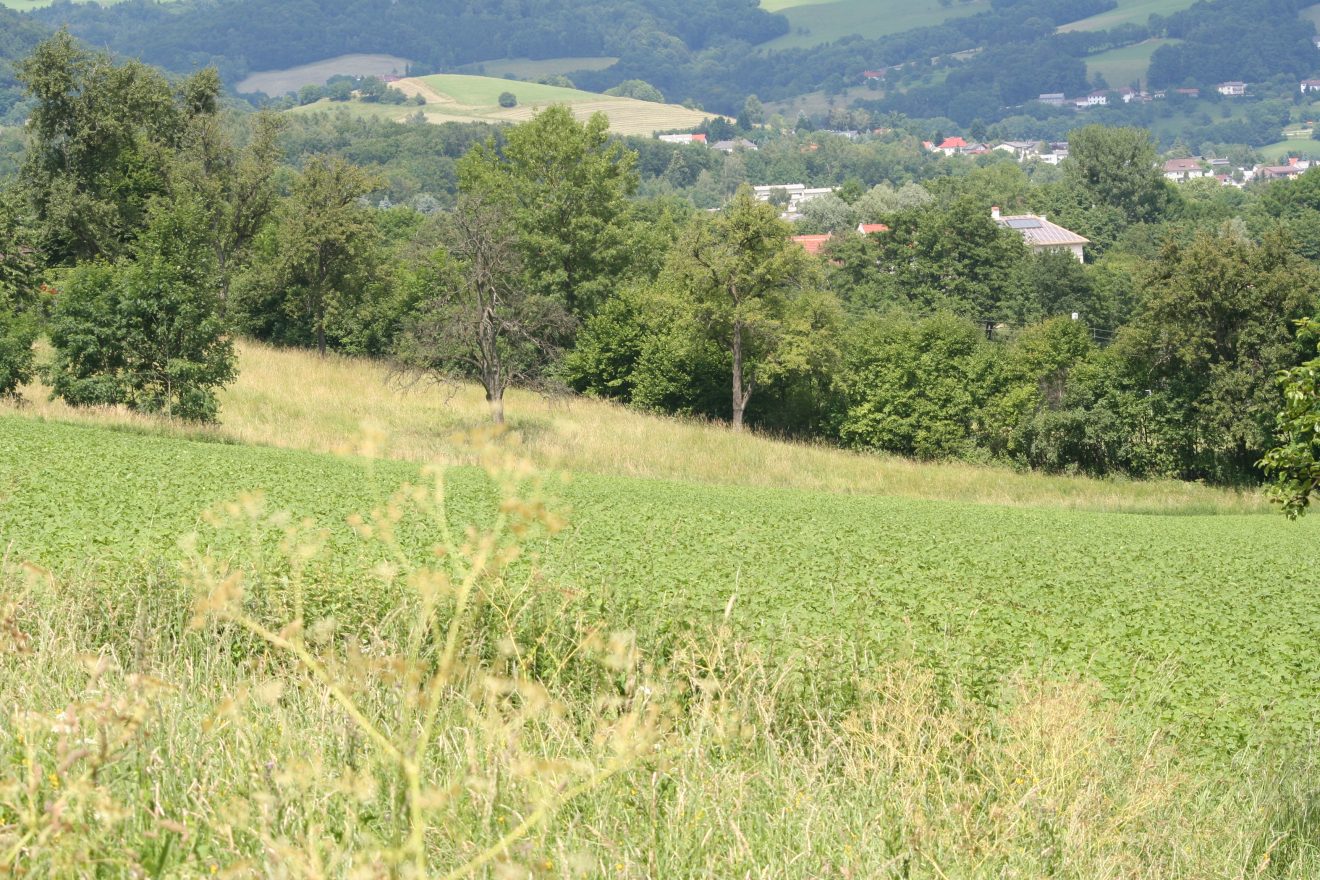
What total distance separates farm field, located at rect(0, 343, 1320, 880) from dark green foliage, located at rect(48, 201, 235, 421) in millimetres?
5156

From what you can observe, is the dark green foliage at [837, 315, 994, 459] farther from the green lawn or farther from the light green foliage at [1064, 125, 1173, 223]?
the light green foliage at [1064, 125, 1173, 223]

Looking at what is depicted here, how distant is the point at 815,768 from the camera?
5.42 meters

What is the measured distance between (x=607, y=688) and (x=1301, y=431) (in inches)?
196

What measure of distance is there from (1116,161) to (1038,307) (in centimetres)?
5303

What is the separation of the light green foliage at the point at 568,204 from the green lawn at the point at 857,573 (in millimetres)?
29335

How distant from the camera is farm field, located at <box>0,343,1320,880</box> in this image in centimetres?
380

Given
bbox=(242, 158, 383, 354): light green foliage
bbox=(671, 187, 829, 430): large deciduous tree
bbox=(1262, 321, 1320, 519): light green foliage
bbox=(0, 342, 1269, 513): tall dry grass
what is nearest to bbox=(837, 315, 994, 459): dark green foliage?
bbox=(0, 342, 1269, 513): tall dry grass

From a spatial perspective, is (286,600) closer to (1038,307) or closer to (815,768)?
(815,768)

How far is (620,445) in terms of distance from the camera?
97.4ft

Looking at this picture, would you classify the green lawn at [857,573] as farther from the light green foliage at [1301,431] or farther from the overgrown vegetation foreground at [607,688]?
the light green foliage at [1301,431]

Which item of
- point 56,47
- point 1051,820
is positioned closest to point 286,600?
point 1051,820

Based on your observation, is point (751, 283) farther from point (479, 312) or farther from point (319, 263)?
point (319, 263)

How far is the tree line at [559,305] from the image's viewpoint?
25.2 m

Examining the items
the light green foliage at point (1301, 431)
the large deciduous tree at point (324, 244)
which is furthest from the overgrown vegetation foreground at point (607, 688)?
the large deciduous tree at point (324, 244)
